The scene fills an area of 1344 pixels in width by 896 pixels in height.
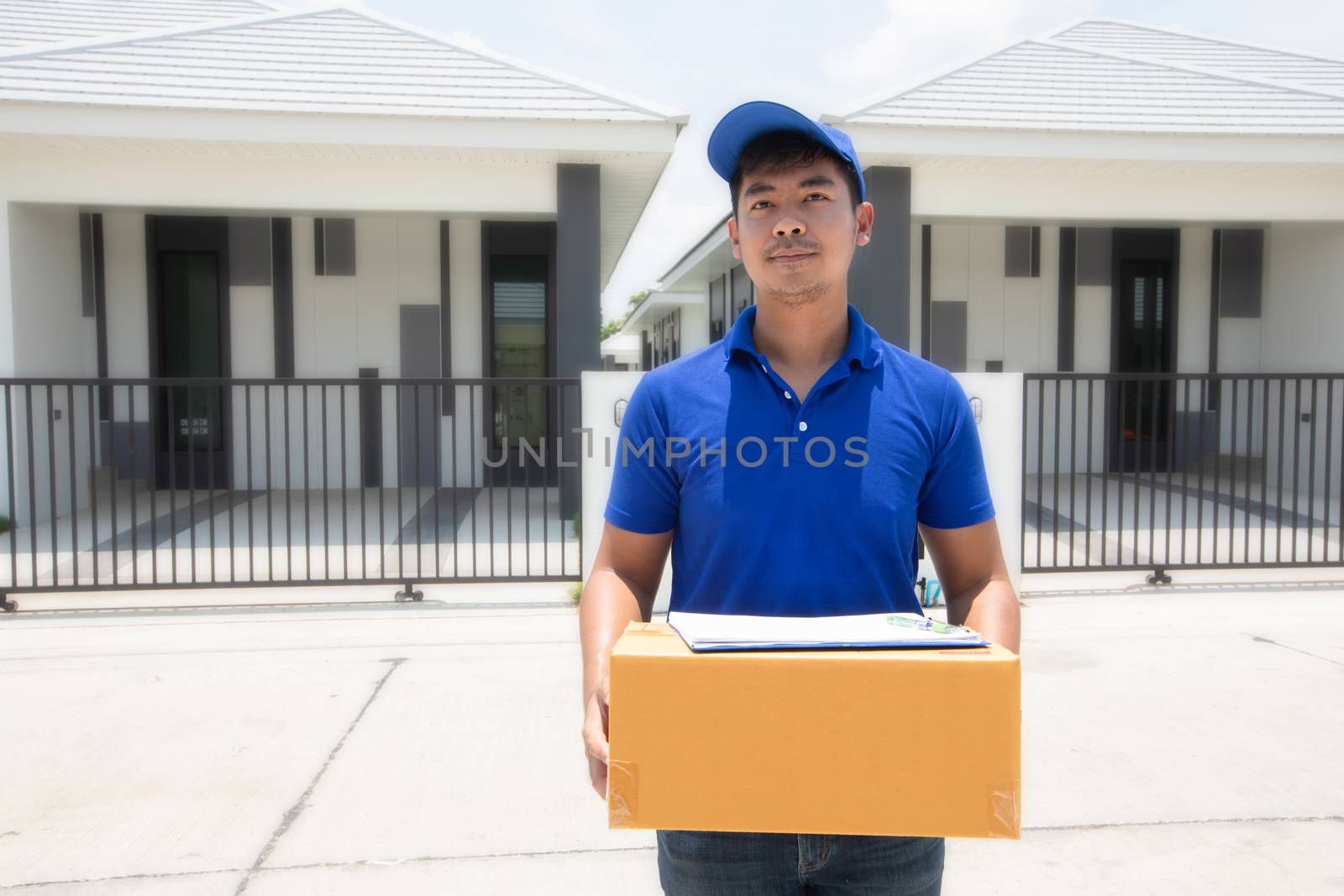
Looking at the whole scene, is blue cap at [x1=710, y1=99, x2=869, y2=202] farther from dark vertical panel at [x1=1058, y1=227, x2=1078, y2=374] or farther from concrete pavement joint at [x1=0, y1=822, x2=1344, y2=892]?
dark vertical panel at [x1=1058, y1=227, x2=1078, y2=374]

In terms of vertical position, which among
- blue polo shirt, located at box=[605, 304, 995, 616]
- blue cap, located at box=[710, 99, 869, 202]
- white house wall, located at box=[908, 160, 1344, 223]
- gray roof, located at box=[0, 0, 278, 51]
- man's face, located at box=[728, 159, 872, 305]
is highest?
gray roof, located at box=[0, 0, 278, 51]

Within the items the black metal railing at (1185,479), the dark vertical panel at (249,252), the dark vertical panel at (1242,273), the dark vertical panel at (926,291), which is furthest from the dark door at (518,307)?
the dark vertical panel at (1242,273)

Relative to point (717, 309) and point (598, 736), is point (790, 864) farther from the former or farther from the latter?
point (717, 309)

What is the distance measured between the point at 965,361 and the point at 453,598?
10.0 meters

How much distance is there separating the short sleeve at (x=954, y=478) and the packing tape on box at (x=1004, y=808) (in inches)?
20.2

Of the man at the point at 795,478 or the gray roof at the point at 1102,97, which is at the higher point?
the gray roof at the point at 1102,97

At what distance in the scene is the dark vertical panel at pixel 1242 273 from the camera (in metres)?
14.6

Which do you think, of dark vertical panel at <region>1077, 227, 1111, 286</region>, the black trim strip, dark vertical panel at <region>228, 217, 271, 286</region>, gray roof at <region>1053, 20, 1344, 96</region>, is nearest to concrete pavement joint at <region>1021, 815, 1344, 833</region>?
gray roof at <region>1053, 20, 1344, 96</region>

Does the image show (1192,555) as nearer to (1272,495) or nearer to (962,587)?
(1272,495)

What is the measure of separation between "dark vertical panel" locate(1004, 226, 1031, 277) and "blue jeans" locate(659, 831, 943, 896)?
14334 mm

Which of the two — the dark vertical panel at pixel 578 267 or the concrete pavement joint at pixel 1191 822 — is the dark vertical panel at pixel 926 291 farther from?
the concrete pavement joint at pixel 1191 822

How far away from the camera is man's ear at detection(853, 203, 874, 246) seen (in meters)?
1.75

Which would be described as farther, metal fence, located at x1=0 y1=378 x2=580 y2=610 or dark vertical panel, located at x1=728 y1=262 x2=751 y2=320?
dark vertical panel, located at x1=728 y1=262 x2=751 y2=320

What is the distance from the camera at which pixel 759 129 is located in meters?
1.68
